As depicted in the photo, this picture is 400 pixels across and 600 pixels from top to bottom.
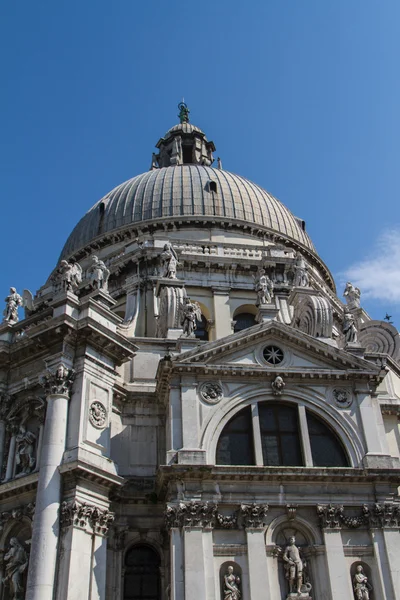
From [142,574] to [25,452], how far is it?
5752 millimetres

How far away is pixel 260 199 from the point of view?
4284 cm

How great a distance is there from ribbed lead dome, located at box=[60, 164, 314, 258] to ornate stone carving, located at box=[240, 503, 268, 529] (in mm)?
20354

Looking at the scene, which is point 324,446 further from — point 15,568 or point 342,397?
point 15,568

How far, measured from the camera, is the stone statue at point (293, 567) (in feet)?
71.3

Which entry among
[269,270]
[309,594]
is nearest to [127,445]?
[309,594]

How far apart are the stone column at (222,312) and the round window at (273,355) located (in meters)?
7.61

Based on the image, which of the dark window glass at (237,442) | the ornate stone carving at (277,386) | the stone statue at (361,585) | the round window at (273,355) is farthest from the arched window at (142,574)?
the round window at (273,355)

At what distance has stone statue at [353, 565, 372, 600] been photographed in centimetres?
2170

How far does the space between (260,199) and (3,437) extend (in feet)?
75.4

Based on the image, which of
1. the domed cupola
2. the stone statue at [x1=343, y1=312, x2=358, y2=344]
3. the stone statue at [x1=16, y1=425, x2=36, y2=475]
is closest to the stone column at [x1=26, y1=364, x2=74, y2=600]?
the stone statue at [x1=16, y1=425, x2=36, y2=475]

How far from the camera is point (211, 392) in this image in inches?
968

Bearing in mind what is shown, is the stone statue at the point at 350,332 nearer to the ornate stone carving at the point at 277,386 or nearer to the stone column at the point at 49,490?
the ornate stone carving at the point at 277,386

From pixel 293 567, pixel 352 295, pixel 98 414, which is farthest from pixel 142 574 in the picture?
pixel 352 295

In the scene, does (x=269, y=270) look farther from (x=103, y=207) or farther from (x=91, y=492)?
(x=91, y=492)
